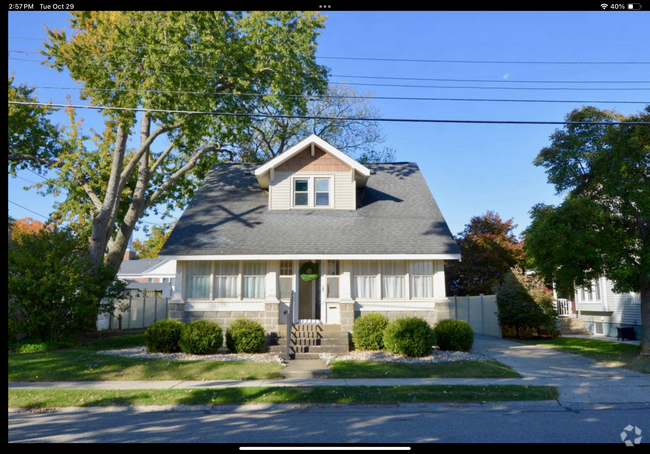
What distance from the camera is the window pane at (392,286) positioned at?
1700 centimetres

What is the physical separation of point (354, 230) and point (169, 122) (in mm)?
8844

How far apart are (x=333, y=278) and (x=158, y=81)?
31.4 ft

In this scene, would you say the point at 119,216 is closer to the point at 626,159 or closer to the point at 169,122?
the point at 169,122

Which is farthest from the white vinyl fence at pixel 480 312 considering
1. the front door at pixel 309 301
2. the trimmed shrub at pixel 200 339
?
the trimmed shrub at pixel 200 339

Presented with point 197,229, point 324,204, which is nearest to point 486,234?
point 324,204

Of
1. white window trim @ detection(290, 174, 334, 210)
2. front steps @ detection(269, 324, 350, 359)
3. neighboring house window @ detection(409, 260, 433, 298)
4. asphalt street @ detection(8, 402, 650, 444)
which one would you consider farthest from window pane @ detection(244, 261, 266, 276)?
asphalt street @ detection(8, 402, 650, 444)

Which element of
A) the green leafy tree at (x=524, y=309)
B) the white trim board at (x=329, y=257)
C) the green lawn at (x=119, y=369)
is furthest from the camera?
the green leafy tree at (x=524, y=309)

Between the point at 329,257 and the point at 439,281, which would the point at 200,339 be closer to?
the point at 329,257

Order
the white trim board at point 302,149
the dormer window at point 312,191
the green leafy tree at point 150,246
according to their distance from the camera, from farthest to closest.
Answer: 1. the green leafy tree at point 150,246
2. the dormer window at point 312,191
3. the white trim board at point 302,149

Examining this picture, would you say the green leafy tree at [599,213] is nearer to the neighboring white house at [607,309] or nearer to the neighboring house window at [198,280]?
the neighboring white house at [607,309]

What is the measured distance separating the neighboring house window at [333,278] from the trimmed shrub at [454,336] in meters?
3.67

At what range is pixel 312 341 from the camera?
15.6 m

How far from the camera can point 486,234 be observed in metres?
27.7

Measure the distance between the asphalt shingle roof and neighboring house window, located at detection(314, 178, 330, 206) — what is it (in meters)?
0.55
